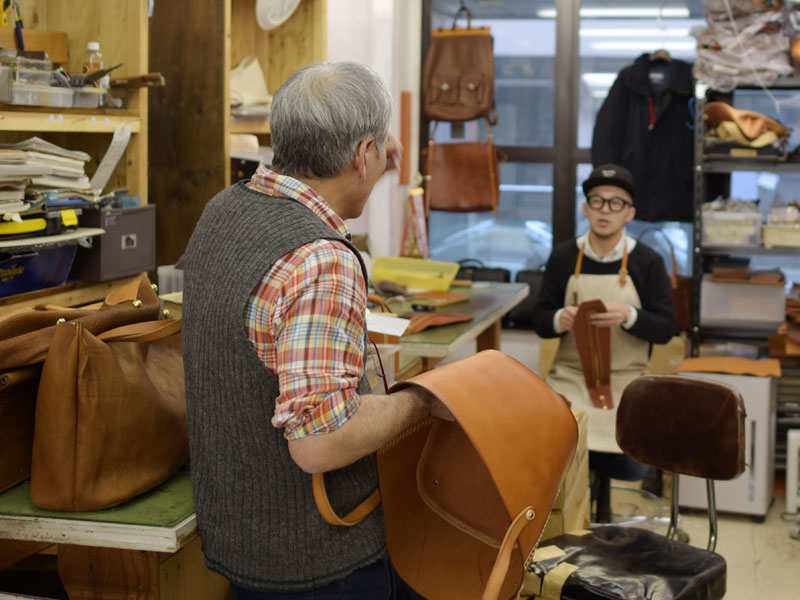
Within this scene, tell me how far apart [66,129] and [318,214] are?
1.31 m

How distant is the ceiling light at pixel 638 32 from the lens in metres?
6.02

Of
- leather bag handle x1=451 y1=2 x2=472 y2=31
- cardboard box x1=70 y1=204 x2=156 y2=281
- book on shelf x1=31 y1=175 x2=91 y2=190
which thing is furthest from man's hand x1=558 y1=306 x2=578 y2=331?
leather bag handle x1=451 y1=2 x2=472 y2=31

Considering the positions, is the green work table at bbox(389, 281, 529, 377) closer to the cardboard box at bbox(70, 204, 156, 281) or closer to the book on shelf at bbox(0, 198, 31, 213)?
the cardboard box at bbox(70, 204, 156, 281)

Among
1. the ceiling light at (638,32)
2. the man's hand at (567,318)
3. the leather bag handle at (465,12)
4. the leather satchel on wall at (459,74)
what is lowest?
the man's hand at (567,318)

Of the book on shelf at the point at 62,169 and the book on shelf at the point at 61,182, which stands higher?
the book on shelf at the point at 62,169

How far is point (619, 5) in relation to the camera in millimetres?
6098

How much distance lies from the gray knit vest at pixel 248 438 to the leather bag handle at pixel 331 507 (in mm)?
13

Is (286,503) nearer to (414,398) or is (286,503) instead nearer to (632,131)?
(414,398)

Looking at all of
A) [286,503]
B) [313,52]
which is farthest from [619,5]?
[286,503]

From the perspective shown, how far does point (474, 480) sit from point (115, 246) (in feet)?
4.96

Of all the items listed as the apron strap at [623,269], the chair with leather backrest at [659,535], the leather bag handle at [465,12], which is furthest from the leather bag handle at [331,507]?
the leather bag handle at [465,12]

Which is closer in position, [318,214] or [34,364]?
[318,214]

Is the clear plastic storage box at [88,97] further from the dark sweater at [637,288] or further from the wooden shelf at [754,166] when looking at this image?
the wooden shelf at [754,166]

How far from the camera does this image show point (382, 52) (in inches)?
225
